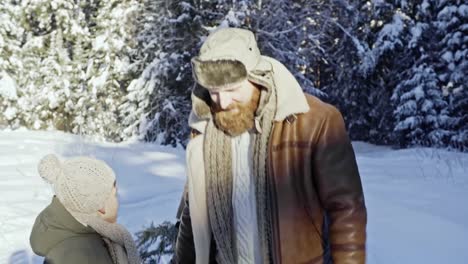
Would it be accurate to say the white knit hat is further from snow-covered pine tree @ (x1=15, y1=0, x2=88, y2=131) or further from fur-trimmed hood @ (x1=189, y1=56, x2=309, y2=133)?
snow-covered pine tree @ (x1=15, y1=0, x2=88, y2=131)

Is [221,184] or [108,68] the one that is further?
[108,68]

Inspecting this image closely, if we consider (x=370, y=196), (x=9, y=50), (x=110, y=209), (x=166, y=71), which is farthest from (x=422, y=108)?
(x=110, y=209)

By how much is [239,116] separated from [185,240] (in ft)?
2.40

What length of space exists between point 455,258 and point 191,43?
11.4 metres

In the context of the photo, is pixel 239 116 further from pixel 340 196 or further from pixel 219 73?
pixel 340 196

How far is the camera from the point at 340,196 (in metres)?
1.83

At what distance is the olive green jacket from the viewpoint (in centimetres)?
166

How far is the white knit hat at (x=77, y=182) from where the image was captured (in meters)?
1.78

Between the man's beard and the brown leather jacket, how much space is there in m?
0.15

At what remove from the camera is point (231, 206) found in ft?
6.84

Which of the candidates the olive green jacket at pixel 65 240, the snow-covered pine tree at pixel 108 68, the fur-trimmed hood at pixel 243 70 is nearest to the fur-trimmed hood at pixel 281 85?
the fur-trimmed hood at pixel 243 70

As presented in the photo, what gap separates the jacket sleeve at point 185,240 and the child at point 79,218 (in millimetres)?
452

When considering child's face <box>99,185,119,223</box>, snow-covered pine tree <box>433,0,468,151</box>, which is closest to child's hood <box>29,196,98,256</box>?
child's face <box>99,185,119,223</box>

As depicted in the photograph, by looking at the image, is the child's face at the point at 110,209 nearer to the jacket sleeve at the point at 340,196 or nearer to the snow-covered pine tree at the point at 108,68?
the jacket sleeve at the point at 340,196
